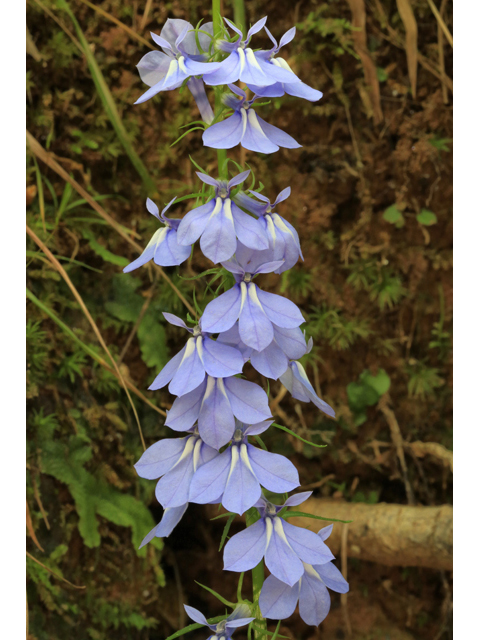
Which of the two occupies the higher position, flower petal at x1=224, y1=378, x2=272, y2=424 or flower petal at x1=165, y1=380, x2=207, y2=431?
flower petal at x1=224, y1=378, x2=272, y2=424

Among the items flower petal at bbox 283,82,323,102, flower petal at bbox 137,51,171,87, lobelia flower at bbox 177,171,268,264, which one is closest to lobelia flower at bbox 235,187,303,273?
lobelia flower at bbox 177,171,268,264

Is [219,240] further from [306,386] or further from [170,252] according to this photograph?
[306,386]

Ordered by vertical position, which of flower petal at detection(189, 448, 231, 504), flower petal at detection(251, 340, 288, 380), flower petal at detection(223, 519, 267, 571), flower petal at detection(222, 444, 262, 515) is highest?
flower petal at detection(251, 340, 288, 380)

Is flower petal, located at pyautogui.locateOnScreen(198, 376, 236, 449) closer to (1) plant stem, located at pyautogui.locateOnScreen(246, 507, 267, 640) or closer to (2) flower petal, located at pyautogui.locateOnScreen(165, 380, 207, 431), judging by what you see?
(2) flower petal, located at pyautogui.locateOnScreen(165, 380, 207, 431)

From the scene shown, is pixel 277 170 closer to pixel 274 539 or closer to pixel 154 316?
pixel 154 316

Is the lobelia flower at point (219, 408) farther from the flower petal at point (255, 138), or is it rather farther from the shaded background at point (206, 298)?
the shaded background at point (206, 298)

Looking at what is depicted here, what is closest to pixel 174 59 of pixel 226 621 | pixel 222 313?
pixel 222 313

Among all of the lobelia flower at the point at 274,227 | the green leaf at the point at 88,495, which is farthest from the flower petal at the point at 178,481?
the green leaf at the point at 88,495

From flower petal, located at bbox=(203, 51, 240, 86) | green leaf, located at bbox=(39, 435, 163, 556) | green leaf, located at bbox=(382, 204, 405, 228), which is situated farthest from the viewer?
green leaf, located at bbox=(382, 204, 405, 228)
